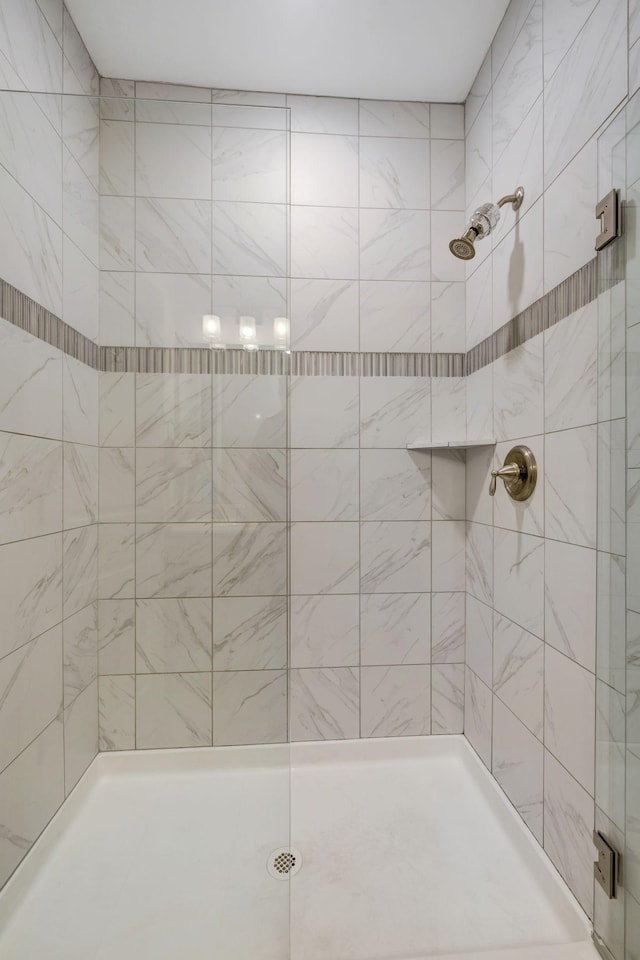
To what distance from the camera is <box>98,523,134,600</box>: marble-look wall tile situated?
1064mm

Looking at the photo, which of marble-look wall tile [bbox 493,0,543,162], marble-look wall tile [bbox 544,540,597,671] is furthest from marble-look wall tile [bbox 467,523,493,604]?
marble-look wall tile [bbox 493,0,543,162]

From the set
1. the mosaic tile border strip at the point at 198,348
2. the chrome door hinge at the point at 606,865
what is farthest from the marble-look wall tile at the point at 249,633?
the chrome door hinge at the point at 606,865

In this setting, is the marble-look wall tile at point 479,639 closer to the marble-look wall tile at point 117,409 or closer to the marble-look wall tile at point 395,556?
the marble-look wall tile at point 395,556

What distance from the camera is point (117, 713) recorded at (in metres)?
1.23

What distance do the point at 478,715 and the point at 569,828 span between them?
58 cm

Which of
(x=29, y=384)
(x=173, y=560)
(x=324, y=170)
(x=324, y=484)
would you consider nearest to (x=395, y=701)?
(x=324, y=484)

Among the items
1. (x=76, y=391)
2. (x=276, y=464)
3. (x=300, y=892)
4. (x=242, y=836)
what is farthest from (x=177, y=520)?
(x=300, y=892)

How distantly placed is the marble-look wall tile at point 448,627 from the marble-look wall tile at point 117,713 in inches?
44.7

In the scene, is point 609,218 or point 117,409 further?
point 117,409

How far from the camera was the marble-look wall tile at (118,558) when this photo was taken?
1064 millimetres

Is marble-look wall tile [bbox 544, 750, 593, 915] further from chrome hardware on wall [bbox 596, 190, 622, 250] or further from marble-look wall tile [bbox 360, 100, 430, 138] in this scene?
marble-look wall tile [bbox 360, 100, 430, 138]

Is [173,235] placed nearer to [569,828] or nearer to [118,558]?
[118,558]

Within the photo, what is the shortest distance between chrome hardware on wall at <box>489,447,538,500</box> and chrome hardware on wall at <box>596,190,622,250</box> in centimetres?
56

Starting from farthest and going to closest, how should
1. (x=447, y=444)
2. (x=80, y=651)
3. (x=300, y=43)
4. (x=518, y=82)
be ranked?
(x=447, y=444), (x=300, y=43), (x=518, y=82), (x=80, y=651)
